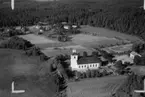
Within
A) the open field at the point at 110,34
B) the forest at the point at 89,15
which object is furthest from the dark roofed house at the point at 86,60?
the forest at the point at 89,15

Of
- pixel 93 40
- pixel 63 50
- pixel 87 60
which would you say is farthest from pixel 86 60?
pixel 93 40

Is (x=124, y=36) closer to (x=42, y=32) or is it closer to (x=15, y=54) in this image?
(x=42, y=32)

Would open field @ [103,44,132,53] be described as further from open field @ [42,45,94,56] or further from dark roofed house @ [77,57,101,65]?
dark roofed house @ [77,57,101,65]

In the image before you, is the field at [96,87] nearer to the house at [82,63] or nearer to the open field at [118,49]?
the house at [82,63]

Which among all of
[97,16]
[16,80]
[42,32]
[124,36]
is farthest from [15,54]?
[97,16]

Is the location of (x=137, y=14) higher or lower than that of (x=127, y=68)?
higher

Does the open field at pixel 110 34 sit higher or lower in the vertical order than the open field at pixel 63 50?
higher
